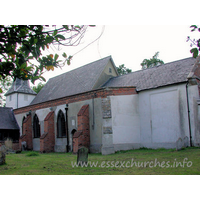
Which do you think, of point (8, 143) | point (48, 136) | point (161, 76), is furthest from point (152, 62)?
point (8, 143)

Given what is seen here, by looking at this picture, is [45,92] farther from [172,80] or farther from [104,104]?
Answer: [172,80]

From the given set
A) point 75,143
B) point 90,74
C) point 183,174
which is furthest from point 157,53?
point 183,174

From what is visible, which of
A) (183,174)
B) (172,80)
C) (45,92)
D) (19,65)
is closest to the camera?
(19,65)

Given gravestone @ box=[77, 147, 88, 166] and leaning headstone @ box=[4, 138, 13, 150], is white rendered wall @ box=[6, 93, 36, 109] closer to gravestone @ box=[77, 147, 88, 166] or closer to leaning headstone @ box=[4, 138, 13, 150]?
leaning headstone @ box=[4, 138, 13, 150]

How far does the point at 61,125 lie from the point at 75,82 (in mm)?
6537

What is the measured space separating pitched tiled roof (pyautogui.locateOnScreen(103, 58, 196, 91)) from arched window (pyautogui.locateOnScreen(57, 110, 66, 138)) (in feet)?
23.0

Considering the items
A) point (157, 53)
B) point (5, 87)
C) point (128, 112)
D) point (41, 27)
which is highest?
point (157, 53)

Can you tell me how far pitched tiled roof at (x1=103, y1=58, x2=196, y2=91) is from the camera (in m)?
18.5

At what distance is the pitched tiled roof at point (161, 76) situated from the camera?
18.5 metres

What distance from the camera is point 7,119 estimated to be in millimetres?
30922

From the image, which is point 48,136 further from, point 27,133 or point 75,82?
point 75,82

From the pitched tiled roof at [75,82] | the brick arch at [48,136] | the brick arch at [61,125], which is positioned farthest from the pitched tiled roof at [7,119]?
the brick arch at [61,125]

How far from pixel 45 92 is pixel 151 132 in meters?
18.6

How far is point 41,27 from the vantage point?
6.65m
